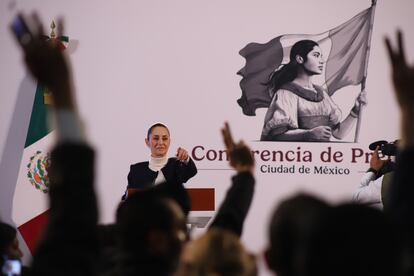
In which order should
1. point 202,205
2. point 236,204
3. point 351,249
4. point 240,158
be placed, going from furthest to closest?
point 202,205
point 240,158
point 236,204
point 351,249

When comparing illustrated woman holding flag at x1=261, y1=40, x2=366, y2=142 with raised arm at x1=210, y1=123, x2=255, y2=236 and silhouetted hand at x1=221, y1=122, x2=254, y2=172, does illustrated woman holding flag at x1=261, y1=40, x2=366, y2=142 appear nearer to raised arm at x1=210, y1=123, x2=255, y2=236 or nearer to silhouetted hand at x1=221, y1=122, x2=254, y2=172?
silhouetted hand at x1=221, y1=122, x2=254, y2=172

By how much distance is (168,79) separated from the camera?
18.5 feet

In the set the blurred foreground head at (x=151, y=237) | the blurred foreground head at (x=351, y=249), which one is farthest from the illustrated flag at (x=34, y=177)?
the blurred foreground head at (x=351, y=249)

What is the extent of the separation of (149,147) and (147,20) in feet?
2.93

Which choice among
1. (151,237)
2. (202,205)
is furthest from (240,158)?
(202,205)

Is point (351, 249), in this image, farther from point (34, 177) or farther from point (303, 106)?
point (34, 177)

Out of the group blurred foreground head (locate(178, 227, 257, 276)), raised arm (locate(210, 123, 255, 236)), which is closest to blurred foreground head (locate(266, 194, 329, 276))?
blurred foreground head (locate(178, 227, 257, 276))

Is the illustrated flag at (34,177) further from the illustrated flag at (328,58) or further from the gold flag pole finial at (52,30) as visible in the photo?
the illustrated flag at (328,58)

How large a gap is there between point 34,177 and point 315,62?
2.14 metres

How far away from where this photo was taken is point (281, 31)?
5676mm

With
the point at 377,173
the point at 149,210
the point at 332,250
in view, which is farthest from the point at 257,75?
the point at 332,250

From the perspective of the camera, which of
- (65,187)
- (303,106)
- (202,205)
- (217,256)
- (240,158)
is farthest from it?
(303,106)

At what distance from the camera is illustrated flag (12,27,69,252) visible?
558 centimetres

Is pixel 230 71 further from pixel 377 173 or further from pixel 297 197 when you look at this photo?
pixel 297 197
